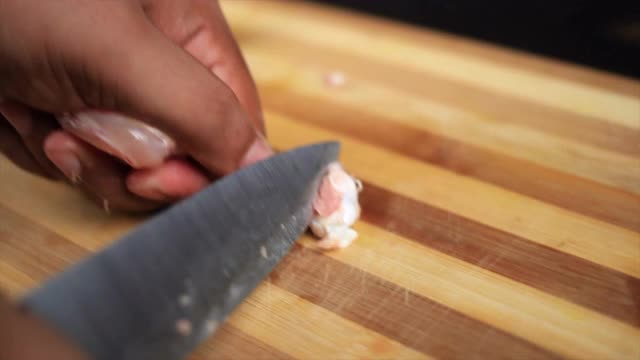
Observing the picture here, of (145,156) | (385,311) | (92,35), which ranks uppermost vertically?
(92,35)

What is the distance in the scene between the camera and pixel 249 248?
0.85m

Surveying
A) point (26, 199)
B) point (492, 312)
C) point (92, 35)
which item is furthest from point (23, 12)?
point (492, 312)

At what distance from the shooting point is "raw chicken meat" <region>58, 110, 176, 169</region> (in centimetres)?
86

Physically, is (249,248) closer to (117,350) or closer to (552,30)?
(117,350)

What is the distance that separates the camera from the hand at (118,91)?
2.60 ft

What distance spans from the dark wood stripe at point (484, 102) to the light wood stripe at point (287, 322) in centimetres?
57

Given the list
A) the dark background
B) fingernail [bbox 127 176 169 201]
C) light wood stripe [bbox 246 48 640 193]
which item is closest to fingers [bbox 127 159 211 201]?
fingernail [bbox 127 176 169 201]

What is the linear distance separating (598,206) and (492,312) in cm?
31

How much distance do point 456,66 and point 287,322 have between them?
79 centimetres

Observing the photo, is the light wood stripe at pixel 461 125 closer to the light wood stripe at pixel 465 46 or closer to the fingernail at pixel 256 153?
the light wood stripe at pixel 465 46

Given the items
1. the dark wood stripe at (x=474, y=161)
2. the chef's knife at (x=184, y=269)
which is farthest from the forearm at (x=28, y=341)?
the dark wood stripe at (x=474, y=161)

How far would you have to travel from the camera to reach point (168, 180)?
3.05 ft

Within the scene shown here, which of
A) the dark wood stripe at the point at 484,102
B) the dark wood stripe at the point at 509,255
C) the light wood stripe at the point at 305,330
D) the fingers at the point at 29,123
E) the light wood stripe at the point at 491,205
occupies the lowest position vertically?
the light wood stripe at the point at 305,330

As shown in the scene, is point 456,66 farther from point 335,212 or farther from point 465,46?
point 335,212
